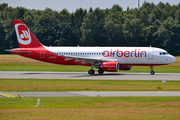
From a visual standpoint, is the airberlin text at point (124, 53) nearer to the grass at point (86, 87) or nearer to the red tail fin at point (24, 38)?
the red tail fin at point (24, 38)

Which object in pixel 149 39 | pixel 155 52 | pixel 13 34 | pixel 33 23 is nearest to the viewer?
pixel 155 52

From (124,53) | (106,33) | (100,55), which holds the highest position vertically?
(106,33)

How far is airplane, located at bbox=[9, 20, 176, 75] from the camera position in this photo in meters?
42.9

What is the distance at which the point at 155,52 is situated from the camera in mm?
43375

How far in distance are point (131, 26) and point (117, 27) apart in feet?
17.8

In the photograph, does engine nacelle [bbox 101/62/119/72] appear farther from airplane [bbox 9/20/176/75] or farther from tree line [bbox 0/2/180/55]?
tree line [bbox 0/2/180/55]
